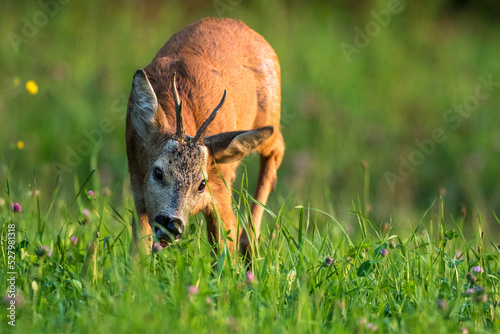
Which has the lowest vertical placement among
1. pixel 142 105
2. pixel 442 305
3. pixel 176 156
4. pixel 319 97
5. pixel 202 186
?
pixel 319 97

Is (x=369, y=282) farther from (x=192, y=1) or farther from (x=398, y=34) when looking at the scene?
(x=192, y=1)

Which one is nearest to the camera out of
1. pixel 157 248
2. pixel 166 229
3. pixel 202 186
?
pixel 157 248

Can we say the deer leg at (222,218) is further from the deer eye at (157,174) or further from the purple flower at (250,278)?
the purple flower at (250,278)

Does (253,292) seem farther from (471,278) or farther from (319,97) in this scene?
(319,97)

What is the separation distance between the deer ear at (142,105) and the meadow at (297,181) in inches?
20.6

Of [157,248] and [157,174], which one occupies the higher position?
[157,174]

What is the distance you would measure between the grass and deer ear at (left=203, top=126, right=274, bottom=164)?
2.08ft

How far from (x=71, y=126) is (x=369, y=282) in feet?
22.8

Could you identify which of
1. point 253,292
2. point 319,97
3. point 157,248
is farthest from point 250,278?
point 319,97

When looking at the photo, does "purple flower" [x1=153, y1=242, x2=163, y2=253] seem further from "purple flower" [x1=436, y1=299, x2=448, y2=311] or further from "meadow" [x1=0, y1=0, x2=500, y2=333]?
"purple flower" [x1=436, y1=299, x2=448, y2=311]

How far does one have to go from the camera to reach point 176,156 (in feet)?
15.6

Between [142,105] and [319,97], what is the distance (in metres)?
7.00

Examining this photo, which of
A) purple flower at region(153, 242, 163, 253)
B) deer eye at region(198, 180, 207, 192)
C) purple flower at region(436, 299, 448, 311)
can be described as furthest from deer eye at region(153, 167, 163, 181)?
purple flower at region(436, 299, 448, 311)

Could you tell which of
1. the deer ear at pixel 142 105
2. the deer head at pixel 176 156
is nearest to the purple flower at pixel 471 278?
the deer head at pixel 176 156
